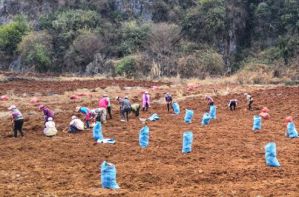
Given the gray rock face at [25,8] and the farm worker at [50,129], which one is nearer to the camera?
the farm worker at [50,129]

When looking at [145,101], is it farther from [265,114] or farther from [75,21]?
[75,21]

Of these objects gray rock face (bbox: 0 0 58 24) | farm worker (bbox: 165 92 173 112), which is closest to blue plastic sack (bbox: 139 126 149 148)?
farm worker (bbox: 165 92 173 112)

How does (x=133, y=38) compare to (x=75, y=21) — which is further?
(x=75, y=21)

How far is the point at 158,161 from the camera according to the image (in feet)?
43.7

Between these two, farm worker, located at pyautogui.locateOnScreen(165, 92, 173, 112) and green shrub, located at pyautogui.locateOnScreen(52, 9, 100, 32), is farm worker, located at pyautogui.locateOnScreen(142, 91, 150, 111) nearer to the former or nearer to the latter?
farm worker, located at pyautogui.locateOnScreen(165, 92, 173, 112)

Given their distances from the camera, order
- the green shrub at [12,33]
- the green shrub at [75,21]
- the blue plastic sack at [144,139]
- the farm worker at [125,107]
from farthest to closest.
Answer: the green shrub at [75,21] < the green shrub at [12,33] < the farm worker at [125,107] < the blue plastic sack at [144,139]

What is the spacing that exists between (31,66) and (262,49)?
18.7m

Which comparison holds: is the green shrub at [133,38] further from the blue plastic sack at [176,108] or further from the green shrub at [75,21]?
the blue plastic sack at [176,108]

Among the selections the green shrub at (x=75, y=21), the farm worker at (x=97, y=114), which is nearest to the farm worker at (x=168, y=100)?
the farm worker at (x=97, y=114)

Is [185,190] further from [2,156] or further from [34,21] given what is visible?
[34,21]

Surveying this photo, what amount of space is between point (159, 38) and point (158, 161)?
29.9 m

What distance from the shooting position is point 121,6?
48344 mm

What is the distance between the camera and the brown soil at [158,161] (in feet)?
35.7

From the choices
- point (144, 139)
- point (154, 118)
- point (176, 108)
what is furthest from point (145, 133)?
point (176, 108)
